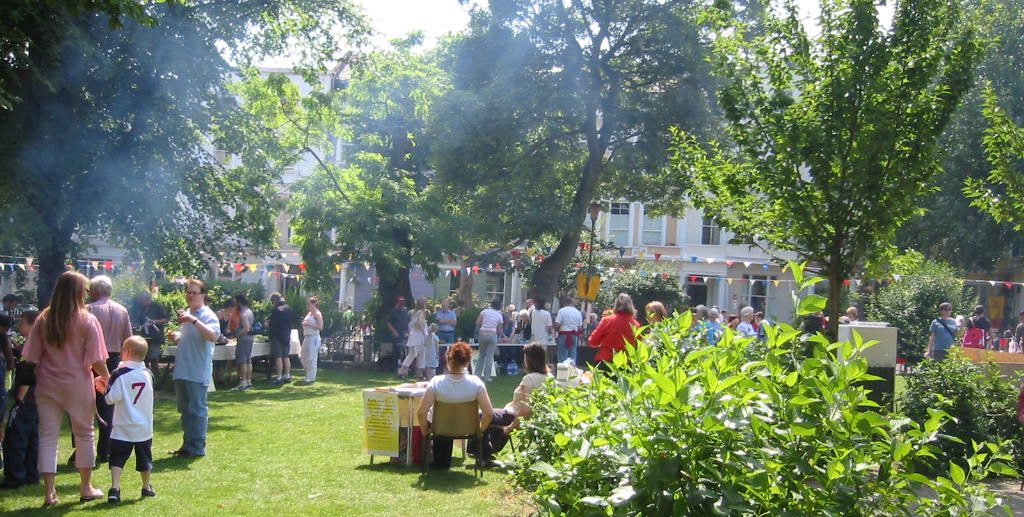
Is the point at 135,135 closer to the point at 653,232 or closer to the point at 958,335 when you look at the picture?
the point at 958,335

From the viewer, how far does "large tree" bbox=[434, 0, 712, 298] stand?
23781 mm

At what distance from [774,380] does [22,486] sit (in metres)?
6.73

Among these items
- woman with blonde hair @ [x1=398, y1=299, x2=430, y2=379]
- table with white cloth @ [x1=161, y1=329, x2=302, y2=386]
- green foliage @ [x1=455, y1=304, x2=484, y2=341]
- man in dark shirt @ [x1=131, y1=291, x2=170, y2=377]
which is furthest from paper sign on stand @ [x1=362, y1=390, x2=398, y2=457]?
green foliage @ [x1=455, y1=304, x2=484, y2=341]

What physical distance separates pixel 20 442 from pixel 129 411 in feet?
4.20

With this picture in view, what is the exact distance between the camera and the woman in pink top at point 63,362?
23.9 feet

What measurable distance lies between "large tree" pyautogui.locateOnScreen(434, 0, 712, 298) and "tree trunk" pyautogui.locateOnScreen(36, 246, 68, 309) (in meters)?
12.0

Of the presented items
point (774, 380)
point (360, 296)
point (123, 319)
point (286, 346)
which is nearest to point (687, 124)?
point (286, 346)

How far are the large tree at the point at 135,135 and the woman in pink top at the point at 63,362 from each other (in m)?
3.90

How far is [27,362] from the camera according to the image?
24.5 ft

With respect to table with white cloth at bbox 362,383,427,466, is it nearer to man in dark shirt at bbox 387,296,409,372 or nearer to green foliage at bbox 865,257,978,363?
man in dark shirt at bbox 387,296,409,372

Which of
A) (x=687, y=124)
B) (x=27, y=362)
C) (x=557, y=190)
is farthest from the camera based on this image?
(x=557, y=190)

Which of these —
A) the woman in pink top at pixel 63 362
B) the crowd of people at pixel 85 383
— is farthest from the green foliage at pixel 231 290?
the woman in pink top at pixel 63 362

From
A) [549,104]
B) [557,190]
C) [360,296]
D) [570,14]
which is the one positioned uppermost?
[570,14]

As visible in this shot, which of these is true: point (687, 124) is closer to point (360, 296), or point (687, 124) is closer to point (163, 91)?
point (163, 91)
